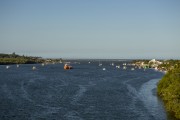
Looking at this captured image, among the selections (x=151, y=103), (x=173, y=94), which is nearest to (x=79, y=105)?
(x=151, y=103)

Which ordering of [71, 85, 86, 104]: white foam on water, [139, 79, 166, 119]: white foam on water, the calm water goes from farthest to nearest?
1. [71, 85, 86, 104]: white foam on water
2. [139, 79, 166, 119]: white foam on water
3. the calm water

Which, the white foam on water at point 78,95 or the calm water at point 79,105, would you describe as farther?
the white foam on water at point 78,95

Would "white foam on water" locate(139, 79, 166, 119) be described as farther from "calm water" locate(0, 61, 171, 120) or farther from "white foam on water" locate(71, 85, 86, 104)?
"white foam on water" locate(71, 85, 86, 104)

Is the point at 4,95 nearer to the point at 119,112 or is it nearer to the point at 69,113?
the point at 69,113

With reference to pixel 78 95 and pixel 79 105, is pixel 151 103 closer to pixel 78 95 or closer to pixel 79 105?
pixel 79 105

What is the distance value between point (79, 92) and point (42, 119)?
29.3 meters

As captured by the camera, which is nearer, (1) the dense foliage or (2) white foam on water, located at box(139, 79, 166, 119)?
(1) the dense foliage

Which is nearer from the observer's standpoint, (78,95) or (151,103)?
(151,103)

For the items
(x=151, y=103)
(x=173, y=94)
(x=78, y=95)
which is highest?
(x=173, y=94)

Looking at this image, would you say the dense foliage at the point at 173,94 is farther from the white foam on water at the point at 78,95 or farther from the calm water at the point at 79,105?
the white foam on water at the point at 78,95

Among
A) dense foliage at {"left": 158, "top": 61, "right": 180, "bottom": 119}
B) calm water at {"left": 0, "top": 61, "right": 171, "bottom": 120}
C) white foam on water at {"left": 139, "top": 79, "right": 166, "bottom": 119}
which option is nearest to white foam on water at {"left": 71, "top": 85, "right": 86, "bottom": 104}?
calm water at {"left": 0, "top": 61, "right": 171, "bottom": 120}

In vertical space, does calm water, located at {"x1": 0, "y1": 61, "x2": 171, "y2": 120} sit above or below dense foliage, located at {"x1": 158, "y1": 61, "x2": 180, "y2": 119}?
below

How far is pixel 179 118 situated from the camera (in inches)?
2009

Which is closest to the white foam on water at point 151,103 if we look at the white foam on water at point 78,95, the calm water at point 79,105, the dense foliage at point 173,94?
the calm water at point 79,105
